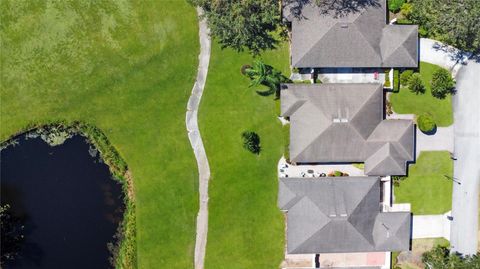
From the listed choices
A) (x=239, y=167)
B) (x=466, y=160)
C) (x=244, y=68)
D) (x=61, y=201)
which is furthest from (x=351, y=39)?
(x=61, y=201)

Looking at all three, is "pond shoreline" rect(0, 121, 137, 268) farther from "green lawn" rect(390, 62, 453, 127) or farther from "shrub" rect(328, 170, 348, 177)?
"green lawn" rect(390, 62, 453, 127)

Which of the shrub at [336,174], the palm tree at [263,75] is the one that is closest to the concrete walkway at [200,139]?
the palm tree at [263,75]

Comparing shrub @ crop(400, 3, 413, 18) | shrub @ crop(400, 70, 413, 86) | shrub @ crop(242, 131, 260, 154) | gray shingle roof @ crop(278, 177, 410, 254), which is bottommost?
gray shingle roof @ crop(278, 177, 410, 254)

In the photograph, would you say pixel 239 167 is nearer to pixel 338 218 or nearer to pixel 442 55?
pixel 338 218

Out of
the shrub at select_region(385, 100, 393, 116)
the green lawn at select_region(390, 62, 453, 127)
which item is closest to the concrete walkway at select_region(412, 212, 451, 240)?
the green lawn at select_region(390, 62, 453, 127)

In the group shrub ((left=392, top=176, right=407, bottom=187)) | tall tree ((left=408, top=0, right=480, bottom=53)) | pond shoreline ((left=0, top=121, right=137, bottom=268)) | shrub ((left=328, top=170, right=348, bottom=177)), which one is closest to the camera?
tall tree ((left=408, top=0, right=480, bottom=53))

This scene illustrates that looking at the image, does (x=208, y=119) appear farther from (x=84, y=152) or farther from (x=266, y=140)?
(x=84, y=152)
